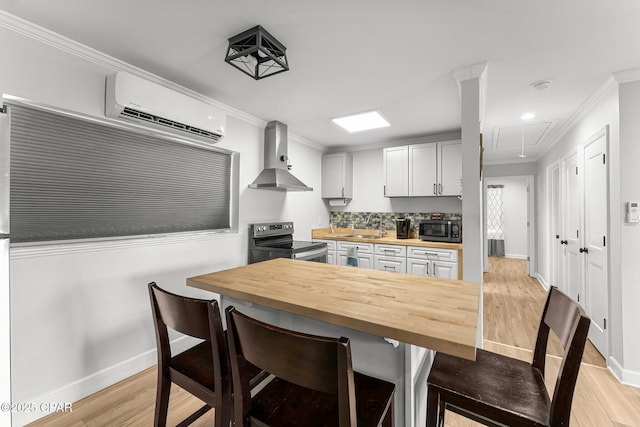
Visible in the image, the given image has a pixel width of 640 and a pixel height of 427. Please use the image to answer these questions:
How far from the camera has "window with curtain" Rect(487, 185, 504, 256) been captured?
7582 mm

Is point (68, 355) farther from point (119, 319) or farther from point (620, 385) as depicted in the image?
point (620, 385)

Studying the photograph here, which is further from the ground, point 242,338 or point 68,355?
point 242,338

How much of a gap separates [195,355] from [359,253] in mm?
2892

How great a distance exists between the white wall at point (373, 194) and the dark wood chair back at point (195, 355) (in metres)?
3.64

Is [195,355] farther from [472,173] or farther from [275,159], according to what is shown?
[275,159]

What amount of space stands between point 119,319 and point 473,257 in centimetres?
278

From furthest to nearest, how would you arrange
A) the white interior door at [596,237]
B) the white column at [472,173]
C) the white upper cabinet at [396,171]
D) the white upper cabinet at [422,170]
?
the white upper cabinet at [396,171], the white upper cabinet at [422,170], the white interior door at [596,237], the white column at [472,173]

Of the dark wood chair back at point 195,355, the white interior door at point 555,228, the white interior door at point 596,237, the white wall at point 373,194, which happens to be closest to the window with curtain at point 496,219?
the white interior door at point 555,228

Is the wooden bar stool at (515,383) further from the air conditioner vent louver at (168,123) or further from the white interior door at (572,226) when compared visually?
the white interior door at (572,226)

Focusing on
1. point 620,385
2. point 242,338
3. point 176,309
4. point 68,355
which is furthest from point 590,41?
point 68,355

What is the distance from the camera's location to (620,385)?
6.79ft

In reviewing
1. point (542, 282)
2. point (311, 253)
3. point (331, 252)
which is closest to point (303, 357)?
point (311, 253)

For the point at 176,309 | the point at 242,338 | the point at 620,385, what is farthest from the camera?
the point at 620,385

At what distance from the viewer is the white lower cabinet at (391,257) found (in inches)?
145
